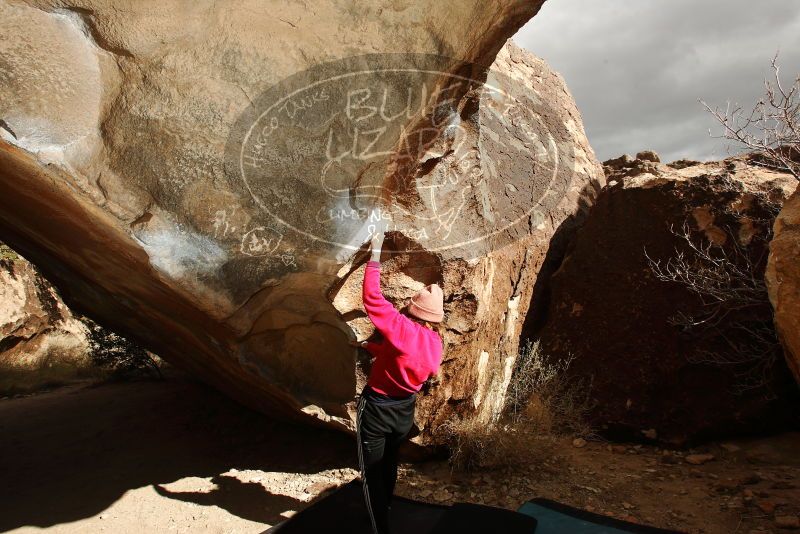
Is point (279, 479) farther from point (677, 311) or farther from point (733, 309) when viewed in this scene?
point (733, 309)

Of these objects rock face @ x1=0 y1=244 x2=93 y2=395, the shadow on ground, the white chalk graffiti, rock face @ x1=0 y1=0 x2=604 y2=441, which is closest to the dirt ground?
the shadow on ground

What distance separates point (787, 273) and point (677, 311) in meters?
1.13

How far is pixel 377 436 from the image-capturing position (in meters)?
2.63

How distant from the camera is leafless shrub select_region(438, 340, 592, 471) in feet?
11.9

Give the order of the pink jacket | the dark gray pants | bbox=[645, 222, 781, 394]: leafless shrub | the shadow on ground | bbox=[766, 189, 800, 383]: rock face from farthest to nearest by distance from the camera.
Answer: bbox=[645, 222, 781, 394]: leafless shrub
the shadow on ground
bbox=[766, 189, 800, 383]: rock face
the dark gray pants
the pink jacket

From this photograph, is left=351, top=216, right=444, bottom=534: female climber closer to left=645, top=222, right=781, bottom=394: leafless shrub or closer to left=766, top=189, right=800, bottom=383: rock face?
left=766, top=189, right=800, bottom=383: rock face

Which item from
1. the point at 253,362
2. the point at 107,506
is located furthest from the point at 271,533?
the point at 107,506

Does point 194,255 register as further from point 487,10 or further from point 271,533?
point 487,10

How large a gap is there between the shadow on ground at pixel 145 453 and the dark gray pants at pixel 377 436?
89 centimetres

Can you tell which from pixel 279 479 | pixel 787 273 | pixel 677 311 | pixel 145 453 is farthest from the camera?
pixel 145 453

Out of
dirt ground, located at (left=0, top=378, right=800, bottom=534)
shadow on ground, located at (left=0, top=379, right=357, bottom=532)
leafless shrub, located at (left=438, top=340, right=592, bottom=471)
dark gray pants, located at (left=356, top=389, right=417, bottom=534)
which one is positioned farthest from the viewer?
leafless shrub, located at (left=438, top=340, right=592, bottom=471)

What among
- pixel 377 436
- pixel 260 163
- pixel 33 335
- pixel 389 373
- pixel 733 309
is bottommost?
pixel 377 436

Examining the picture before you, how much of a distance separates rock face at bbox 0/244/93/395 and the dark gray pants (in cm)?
617

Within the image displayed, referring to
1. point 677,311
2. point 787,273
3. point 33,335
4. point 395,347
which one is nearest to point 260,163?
point 395,347
